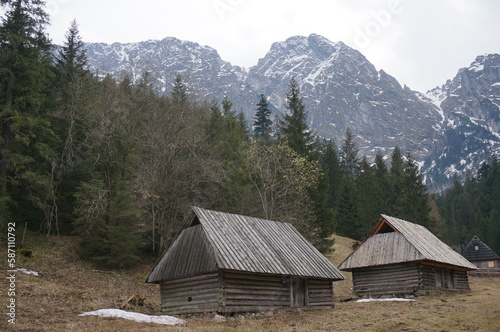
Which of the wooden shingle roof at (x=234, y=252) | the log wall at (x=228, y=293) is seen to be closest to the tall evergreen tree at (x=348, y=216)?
the wooden shingle roof at (x=234, y=252)

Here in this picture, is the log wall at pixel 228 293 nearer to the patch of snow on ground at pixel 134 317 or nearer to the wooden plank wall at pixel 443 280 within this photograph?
the patch of snow on ground at pixel 134 317

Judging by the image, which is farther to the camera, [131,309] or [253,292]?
[253,292]

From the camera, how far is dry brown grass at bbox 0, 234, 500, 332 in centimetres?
1830

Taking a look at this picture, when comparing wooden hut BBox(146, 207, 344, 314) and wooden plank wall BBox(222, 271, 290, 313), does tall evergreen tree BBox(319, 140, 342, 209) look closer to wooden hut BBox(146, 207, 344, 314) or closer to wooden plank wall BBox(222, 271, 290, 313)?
wooden hut BBox(146, 207, 344, 314)

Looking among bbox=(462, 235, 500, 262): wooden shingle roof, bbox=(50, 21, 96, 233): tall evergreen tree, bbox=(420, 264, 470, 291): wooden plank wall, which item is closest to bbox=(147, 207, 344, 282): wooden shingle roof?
bbox=(420, 264, 470, 291): wooden plank wall

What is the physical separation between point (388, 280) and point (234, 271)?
16859 mm

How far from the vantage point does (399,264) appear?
114 feet

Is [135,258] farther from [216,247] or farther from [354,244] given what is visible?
[354,244]

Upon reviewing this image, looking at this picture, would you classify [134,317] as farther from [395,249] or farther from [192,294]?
[395,249]

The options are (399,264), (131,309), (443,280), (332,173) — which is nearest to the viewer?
(131,309)

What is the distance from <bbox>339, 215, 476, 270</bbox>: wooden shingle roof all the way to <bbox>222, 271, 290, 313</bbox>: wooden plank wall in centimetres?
1156

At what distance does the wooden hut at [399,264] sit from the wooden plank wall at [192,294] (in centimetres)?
1561

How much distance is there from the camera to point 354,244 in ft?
193

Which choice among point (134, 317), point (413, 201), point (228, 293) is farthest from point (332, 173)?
point (134, 317)
